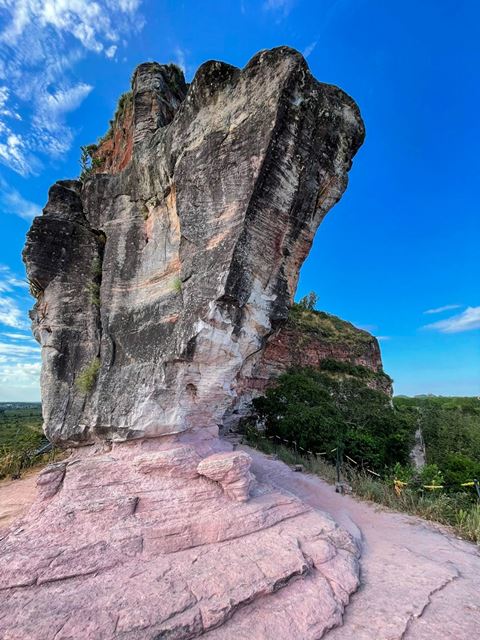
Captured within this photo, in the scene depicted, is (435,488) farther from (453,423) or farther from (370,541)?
(453,423)

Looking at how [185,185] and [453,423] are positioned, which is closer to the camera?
[185,185]

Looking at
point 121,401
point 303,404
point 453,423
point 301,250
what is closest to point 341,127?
point 301,250

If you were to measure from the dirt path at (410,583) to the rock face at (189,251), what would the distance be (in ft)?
8.72

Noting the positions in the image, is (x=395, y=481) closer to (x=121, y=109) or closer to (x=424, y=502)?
(x=424, y=502)

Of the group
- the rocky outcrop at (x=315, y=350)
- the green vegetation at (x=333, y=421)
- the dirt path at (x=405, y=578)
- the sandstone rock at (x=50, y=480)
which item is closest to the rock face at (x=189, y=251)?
the sandstone rock at (x=50, y=480)

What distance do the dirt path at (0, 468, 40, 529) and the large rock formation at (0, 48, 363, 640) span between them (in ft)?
7.66

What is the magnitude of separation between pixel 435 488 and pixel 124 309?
765cm

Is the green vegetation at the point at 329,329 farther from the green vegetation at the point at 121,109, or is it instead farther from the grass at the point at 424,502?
the green vegetation at the point at 121,109

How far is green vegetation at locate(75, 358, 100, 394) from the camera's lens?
217 inches

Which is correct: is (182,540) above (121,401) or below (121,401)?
below

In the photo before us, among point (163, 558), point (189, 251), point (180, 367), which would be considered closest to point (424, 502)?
point (163, 558)

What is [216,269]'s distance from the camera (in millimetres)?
4824

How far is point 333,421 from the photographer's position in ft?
40.5

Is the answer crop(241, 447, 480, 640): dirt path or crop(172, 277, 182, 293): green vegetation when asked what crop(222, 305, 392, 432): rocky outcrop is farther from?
crop(172, 277, 182, 293): green vegetation
